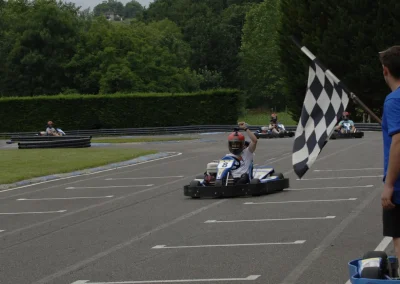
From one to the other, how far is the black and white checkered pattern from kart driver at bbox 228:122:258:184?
793 cm

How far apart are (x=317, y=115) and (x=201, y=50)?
82.4 meters

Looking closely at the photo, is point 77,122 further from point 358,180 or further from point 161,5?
point 161,5

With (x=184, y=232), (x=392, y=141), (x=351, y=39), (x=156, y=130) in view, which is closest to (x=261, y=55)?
(x=156, y=130)

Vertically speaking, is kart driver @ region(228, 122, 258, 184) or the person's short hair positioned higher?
the person's short hair

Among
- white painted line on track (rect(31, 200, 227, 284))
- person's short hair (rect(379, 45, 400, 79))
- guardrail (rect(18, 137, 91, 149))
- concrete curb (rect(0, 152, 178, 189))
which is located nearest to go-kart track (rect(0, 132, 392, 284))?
white painted line on track (rect(31, 200, 227, 284))

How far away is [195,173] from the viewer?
21031 millimetres

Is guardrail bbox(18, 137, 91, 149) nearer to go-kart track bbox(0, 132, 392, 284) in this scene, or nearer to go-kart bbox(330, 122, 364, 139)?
go-kart bbox(330, 122, 364, 139)

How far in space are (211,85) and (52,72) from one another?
16640mm

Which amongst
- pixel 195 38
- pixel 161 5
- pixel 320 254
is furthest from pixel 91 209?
pixel 161 5

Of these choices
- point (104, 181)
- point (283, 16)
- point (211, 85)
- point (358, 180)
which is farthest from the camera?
point (211, 85)

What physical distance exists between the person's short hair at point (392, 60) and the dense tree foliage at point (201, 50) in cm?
4179

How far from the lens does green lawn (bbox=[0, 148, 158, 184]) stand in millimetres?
22234

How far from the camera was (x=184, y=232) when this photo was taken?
10.7 meters

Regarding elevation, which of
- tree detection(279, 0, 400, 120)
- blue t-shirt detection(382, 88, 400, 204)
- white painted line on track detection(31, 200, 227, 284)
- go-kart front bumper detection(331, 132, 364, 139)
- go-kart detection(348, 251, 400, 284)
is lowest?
go-kart front bumper detection(331, 132, 364, 139)
